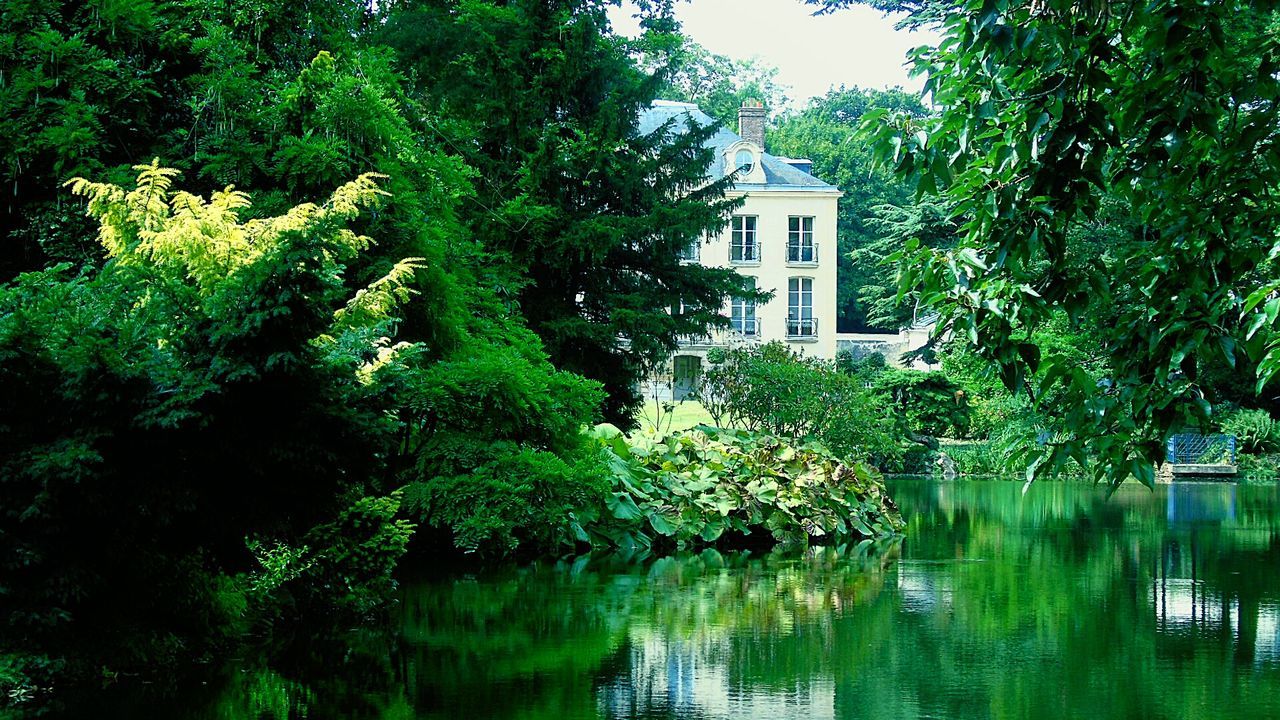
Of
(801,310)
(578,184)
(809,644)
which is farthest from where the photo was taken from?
(801,310)

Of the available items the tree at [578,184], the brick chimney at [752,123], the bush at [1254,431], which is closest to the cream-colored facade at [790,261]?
the brick chimney at [752,123]

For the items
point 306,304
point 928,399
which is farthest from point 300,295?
point 928,399

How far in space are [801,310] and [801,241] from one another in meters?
2.59

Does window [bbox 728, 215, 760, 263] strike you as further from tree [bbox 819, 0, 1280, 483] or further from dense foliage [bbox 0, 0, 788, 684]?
tree [bbox 819, 0, 1280, 483]

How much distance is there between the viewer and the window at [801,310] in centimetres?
4788

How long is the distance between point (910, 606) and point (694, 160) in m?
12.3

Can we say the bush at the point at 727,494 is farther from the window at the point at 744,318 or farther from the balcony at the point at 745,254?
the balcony at the point at 745,254

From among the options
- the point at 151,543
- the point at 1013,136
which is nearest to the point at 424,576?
the point at 151,543

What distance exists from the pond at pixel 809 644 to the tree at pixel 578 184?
6011 millimetres

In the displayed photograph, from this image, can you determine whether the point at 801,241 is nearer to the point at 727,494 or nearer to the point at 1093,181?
the point at 727,494

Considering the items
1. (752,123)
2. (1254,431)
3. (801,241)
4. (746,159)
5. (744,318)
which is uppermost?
(752,123)

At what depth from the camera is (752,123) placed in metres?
47.7

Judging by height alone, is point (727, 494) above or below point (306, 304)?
below

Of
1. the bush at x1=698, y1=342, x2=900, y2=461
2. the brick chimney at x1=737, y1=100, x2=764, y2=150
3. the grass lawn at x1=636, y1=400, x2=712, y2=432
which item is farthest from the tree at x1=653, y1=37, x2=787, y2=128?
the bush at x1=698, y1=342, x2=900, y2=461
